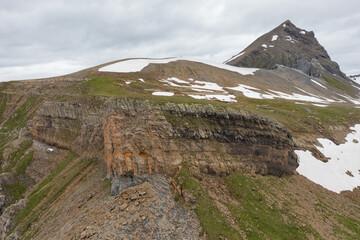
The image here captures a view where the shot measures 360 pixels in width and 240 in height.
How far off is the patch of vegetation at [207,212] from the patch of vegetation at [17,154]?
40.5 meters

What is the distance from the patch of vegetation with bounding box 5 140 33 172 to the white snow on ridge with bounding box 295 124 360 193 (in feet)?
171

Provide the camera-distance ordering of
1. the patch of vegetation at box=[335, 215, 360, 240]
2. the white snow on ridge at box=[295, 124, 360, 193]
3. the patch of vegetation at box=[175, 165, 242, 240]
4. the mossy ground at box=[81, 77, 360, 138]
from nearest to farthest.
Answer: the patch of vegetation at box=[175, 165, 242, 240], the patch of vegetation at box=[335, 215, 360, 240], the white snow on ridge at box=[295, 124, 360, 193], the mossy ground at box=[81, 77, 360, 138]

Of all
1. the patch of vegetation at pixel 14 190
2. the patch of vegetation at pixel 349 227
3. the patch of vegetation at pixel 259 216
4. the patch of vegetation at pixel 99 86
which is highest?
the patch of vegetation at pixel 99 86

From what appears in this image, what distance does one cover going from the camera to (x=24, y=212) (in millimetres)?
31109

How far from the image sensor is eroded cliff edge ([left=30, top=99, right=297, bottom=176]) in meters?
21.0

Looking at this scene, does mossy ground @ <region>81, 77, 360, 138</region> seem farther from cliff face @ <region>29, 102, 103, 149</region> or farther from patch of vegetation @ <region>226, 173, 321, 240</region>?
patch of vegetation @ <region>226, 173, 321, 240</region>

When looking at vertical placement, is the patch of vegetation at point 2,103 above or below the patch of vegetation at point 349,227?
above

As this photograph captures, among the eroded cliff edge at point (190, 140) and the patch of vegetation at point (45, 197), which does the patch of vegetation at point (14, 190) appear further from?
the eroded cliff edge at point (190, 140)

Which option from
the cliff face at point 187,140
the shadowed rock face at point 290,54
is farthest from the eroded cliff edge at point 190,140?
the shadowed rock face at point 290,54

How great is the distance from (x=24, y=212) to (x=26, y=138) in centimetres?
2330

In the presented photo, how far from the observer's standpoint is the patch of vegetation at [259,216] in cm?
1777

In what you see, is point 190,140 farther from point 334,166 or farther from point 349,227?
point 334,166

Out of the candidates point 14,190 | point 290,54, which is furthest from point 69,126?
point 290,54

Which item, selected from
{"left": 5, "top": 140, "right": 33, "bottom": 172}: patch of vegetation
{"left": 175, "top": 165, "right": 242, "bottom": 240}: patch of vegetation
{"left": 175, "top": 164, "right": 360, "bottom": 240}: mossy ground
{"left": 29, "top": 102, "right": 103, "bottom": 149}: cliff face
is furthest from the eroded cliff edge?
{"left": 5, "top": 140, "right": 33, "bottom": 172}: patch of vegetation
